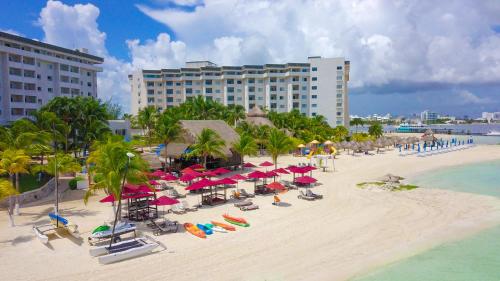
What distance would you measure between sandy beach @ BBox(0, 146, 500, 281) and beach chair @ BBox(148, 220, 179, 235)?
0.37 metres

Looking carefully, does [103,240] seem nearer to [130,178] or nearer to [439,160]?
[130,178]

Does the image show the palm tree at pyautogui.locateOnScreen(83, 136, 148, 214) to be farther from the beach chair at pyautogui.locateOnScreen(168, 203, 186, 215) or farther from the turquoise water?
the turquoise water

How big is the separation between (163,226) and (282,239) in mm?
6095

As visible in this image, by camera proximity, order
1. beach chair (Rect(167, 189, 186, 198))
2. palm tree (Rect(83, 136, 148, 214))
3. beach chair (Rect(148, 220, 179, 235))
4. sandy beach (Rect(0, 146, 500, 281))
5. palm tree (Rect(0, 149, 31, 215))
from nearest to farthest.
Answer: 1. sandy beach (Rect(0, 146, 500, 281))
2. palm tree (Rect(83, 136, 148, 214))
3. beach chair (Rect(148, 220, 179, 235))
4. palm tree (Rect(0, 149, 31, 215))
5. beach chair (Rect(167, 189, 186, 198))

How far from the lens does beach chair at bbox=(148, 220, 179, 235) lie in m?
17.0

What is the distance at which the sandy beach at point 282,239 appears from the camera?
13.3 m

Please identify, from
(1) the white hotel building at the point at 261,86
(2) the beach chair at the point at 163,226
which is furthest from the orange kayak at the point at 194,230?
(1) the white hotel building at the point at 261,86

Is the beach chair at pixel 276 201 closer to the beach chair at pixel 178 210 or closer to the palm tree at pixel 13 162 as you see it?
the beach chair at pixel 178 210

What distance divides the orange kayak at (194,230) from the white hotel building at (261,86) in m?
67.1

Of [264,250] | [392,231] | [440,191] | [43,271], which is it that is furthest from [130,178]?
[440,191]

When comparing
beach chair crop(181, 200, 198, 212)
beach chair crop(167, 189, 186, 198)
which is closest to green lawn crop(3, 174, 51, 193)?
beach chair crop(167, 189, 186, 198)

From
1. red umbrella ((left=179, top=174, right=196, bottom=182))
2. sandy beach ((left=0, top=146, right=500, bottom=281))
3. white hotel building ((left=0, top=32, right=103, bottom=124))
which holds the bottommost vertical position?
sandy beach ((left=0, top=146, right=500, bottom=281))

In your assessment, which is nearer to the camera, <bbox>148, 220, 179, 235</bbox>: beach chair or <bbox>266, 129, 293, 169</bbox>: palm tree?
→ <bbox>148, 220, 179, 235</bbox>: beach chair

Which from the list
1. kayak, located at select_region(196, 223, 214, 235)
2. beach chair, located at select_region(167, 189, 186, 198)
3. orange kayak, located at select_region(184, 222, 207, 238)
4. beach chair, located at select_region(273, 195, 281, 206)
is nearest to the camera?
orange kayak, located at select_region(184, 222, 207, 238)
